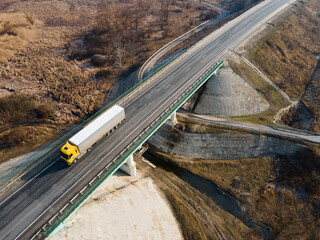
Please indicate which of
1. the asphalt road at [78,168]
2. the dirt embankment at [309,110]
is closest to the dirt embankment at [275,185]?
the asphalt road at [78,168]

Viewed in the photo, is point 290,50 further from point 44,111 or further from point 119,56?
point 44,111

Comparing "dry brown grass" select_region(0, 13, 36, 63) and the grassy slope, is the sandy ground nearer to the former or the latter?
the grassy slope

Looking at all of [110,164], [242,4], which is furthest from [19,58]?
[242,4]

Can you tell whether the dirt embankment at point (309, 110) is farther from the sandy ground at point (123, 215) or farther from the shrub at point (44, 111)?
the shrub at point (44, 111)

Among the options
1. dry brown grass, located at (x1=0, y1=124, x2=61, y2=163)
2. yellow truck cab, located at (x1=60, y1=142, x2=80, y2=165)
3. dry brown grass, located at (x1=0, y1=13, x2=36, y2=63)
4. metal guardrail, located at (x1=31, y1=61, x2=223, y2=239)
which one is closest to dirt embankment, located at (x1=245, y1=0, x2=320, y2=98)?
metal guardrail, located at (x1=31, y1=61, x2=223, y2=239)

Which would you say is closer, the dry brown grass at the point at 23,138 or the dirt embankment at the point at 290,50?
the dry brown grass at the point at 23,138

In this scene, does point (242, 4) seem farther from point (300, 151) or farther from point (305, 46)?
point (300, 151)
